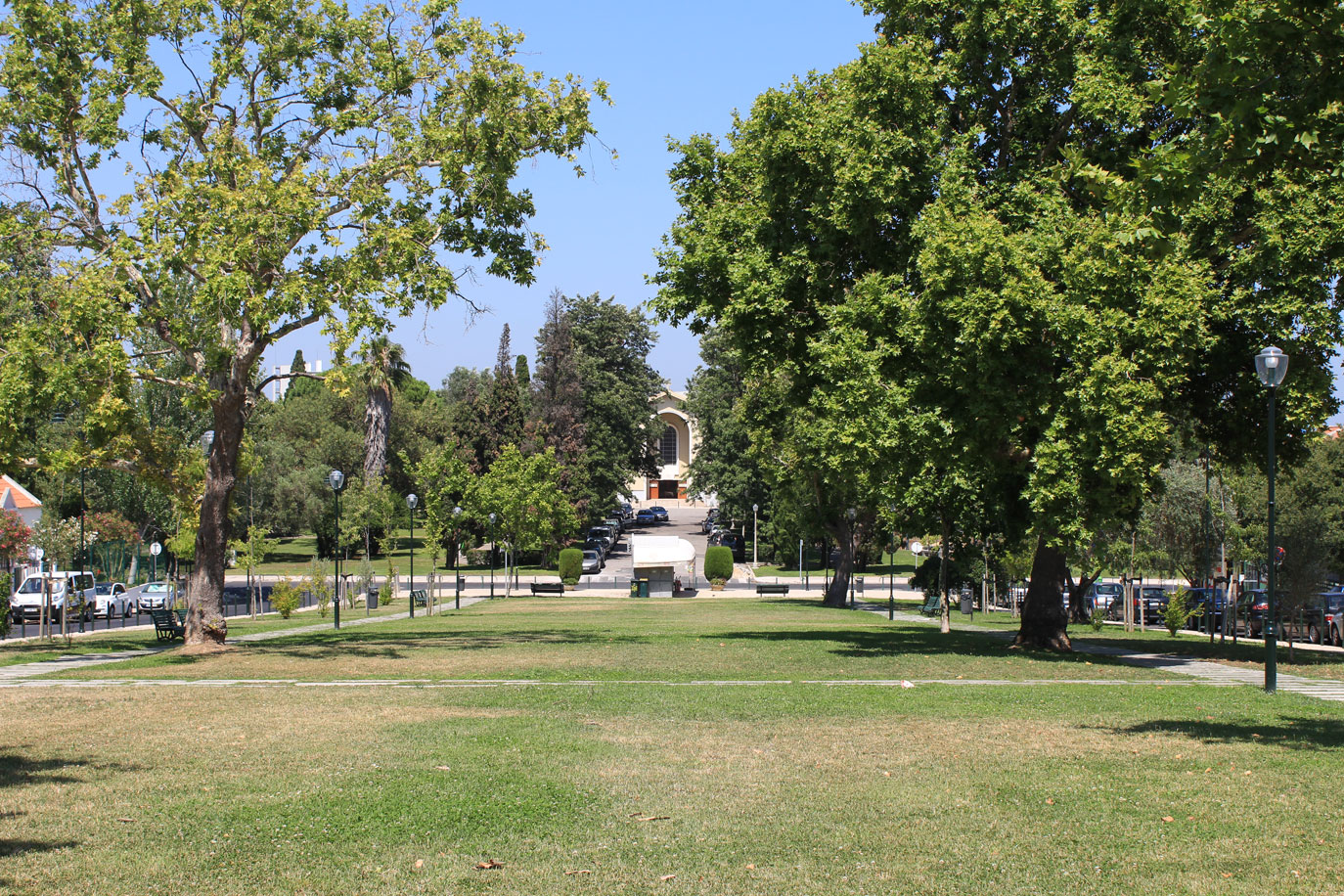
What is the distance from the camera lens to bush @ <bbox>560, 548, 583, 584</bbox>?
201 feet

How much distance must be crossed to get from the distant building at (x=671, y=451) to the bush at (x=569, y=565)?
1951 inches

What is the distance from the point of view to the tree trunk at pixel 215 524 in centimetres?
2117

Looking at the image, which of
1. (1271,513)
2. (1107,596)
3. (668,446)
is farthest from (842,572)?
(668,446)

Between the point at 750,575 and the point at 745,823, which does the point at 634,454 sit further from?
the point at 745,823

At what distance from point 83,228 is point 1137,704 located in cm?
2023

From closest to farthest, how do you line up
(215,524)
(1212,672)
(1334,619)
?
(1212,672) < (215,524) < (1334,619)

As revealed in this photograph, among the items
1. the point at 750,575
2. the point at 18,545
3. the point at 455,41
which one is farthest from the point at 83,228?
the point at 750,575

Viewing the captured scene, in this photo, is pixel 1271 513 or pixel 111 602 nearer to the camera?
pixel 1271 513

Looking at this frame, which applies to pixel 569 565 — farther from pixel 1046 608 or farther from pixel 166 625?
pixel 1046 608

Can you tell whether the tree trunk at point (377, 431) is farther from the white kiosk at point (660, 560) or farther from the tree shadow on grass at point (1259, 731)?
the tree shadow on grass at point (1259, 731)

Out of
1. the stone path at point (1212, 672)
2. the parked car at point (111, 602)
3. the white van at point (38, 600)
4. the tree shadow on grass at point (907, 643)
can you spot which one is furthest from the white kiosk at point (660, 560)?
the stone path at point (1212, 672)

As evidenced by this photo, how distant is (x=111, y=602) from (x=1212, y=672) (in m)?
36.0

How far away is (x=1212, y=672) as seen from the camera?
1812 cm

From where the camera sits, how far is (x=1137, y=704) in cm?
1323
